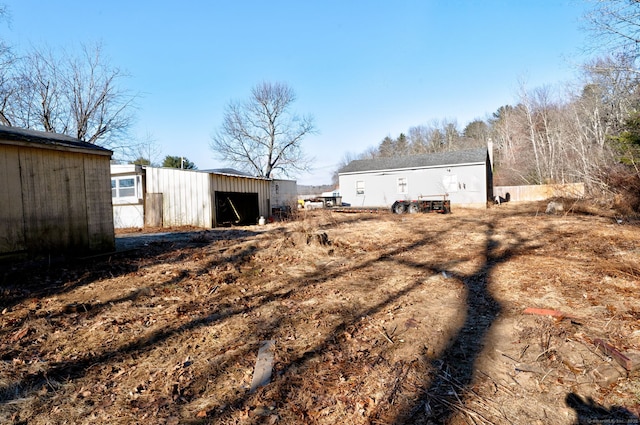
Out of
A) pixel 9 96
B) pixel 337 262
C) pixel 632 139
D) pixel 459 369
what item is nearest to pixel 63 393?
pixel 459 369

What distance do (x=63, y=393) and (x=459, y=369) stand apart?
11.8 feet

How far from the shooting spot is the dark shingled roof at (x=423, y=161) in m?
23.8

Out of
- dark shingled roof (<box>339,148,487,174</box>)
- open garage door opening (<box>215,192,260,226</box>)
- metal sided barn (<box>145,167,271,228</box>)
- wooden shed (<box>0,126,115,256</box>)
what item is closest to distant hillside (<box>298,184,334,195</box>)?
dark shingled roof (<box>339,148,487,174</box>)

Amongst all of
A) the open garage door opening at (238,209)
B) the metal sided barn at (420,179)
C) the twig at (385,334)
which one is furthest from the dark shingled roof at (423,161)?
the twig at (385,334)

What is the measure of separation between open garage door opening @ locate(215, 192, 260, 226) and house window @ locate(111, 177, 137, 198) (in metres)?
3.93

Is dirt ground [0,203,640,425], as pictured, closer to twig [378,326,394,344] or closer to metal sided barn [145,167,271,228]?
twig [378,326,394,344]

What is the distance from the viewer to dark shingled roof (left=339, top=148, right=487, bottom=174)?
23.8m

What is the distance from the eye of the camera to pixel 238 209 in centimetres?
1850

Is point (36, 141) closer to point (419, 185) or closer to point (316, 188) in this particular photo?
point (419, 185)

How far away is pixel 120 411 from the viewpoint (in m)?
2.80

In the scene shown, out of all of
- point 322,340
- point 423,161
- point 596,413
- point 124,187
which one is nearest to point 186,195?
point 124,187

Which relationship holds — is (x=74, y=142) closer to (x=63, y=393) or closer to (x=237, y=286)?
(x=237, y=286)

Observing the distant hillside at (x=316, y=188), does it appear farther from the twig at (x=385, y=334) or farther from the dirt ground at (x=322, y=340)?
the twig at (x=385, y=334)

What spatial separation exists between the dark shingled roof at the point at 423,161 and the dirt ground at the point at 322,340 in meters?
17.1
